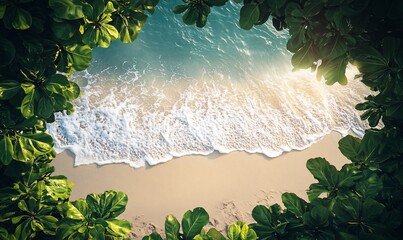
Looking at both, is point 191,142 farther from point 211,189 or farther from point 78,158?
point 78,158

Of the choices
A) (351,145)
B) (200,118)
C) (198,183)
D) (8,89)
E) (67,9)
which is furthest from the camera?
(200,118)

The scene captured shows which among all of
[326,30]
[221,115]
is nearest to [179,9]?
[326,30]

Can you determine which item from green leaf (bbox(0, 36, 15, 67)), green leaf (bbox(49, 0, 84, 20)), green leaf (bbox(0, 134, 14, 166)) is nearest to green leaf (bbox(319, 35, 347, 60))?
green leaf (bbox(49, 0, 84, 20))

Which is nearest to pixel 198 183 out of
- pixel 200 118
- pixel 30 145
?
pixel 200 118

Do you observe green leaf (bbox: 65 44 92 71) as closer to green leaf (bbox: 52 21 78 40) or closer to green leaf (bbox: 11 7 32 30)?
green leaf (bbox: 52 21 78 40)

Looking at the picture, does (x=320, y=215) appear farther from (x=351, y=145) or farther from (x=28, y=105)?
(x=28, y=105)

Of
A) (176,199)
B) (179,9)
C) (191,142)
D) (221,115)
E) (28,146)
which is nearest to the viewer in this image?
(28,146)
